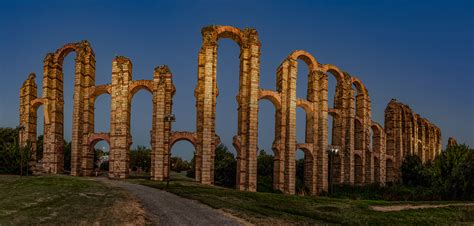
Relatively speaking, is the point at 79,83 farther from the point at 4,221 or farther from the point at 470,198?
the point at 470,198

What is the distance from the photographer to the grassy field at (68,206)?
1505 centimetres

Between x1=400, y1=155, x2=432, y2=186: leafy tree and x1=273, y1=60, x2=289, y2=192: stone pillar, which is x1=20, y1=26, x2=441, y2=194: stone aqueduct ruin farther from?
x1=400, y1=155, x2=432, y2=186: leafy tree

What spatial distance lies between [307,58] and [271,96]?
8086 mm

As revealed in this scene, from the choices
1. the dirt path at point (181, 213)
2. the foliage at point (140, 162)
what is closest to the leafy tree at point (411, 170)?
the foliage at point (140, 162)

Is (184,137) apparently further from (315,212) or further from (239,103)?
(315,212)

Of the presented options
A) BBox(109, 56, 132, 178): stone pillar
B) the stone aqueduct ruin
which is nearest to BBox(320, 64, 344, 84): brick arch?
the stone aqueduct ruin

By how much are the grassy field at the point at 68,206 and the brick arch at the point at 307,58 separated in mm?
27796

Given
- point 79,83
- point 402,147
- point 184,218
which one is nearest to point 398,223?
point 184,218

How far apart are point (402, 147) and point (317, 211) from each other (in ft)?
157

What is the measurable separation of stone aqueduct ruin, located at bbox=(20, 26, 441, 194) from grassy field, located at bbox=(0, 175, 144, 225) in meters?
13.1

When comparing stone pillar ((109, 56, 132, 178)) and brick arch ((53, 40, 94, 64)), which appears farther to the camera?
brick arch ((53, 40, 94, 64))

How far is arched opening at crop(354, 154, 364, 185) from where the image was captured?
53.0 m

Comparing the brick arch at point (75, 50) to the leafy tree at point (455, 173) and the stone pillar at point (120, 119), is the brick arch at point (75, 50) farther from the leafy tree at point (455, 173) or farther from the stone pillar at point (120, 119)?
the leafy tree at point (455, 173)

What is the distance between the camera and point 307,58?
4791cm
